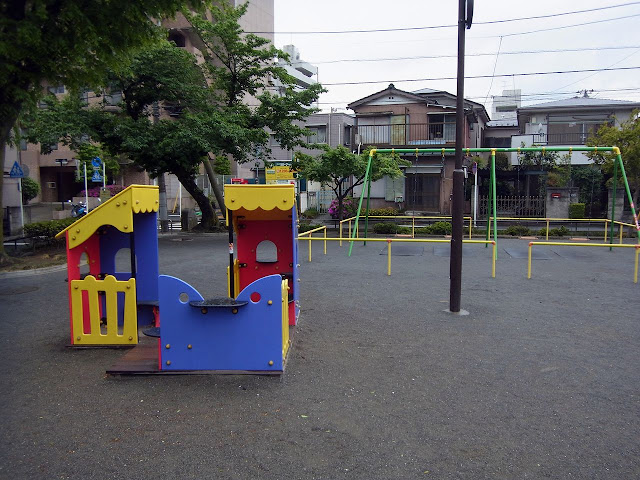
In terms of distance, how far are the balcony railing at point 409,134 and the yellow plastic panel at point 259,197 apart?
23.8 m

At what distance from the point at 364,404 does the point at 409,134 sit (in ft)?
88.4

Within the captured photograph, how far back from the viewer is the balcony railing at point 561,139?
95.0ft

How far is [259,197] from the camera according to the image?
671 cm

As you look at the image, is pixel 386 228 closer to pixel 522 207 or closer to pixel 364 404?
pixel 522 207

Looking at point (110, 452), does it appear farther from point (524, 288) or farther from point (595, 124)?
point (595, 124)

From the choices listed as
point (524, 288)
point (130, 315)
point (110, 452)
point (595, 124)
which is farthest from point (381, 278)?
point (595, 124)

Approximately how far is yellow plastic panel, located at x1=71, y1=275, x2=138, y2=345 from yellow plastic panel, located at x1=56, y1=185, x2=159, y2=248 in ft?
1.83

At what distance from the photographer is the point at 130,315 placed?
21.5 feet

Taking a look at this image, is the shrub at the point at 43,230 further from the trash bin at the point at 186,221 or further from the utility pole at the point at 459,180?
the utility pole at the point at 459,180

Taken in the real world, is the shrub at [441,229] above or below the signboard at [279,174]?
below

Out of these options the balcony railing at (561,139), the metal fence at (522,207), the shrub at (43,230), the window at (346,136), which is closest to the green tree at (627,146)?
the metal fence at (522,207)

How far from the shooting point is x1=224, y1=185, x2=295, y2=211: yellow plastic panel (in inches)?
263

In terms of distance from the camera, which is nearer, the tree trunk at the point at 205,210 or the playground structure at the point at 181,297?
the playground structure at the point at 181,297

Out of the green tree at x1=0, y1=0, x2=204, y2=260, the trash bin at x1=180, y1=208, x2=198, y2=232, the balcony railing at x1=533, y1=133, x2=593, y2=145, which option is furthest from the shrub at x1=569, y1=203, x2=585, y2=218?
the green tree at x1=0, y1=0, x2=204, y2=260
